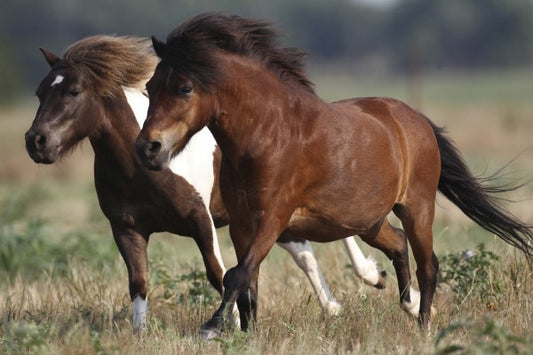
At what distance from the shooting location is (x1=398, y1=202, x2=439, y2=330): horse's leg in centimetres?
647

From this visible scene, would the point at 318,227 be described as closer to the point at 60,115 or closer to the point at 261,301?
the point at 261,301

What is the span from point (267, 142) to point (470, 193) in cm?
225

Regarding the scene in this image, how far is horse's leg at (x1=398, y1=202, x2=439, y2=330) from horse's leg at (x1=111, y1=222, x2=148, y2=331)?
5.93ft

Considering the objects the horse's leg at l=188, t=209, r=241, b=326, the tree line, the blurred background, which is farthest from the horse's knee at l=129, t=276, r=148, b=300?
the tree line

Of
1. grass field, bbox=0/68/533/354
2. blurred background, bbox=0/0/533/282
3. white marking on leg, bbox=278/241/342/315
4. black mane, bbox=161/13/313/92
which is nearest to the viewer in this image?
grass field, bbox=0/68/533/354

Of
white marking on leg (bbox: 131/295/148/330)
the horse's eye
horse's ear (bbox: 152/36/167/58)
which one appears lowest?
white marking on leg (bbox: 131/295/148/330)

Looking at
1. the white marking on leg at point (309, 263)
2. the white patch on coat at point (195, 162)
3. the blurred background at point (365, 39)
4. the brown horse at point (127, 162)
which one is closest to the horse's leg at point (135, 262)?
the brown horse at point (127, 162)

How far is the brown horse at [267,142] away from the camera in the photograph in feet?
16.9

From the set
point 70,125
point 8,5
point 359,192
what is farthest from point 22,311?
point 8,5

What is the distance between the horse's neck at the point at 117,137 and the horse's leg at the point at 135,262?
427mm

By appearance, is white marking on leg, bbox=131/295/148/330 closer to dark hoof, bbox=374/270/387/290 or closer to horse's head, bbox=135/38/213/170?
horse's head, bbox=135/38/213/170

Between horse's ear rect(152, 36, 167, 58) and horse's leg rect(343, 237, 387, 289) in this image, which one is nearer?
horse's ear rect(152, 36, 167, 58)

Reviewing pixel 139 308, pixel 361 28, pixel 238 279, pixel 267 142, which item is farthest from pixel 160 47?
pixel 361 28

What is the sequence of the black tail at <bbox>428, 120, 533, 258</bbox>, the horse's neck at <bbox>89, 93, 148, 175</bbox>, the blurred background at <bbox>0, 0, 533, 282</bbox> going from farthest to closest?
1. the blurred background at <bbox>0, 0, 533, 282</bbox>
2. the black tail at <bbox>428, 120, 533, 258</bbox>
3. the horse's neck at <bbox>89, 93, 148, 175</bbox>
